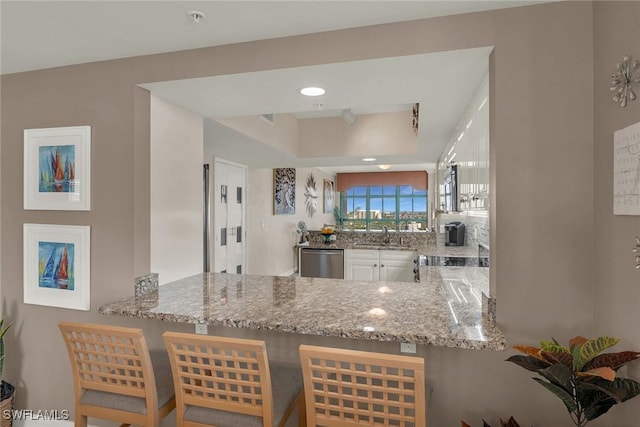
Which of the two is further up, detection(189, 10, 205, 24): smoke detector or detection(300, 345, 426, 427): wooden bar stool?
detection(189, 10, 205, 24): smoke detector

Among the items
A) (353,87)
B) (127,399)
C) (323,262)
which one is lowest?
(127,399)

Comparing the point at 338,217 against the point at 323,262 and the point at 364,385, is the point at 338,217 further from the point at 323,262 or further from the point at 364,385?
the point at 364,385

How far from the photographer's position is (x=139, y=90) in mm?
1949

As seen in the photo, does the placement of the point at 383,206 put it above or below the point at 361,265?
above

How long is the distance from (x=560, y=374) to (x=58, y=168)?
8.52 ft

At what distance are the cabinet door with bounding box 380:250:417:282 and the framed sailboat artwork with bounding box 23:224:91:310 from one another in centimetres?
340

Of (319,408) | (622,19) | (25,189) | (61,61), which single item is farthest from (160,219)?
(622,19)

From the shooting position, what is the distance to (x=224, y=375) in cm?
134

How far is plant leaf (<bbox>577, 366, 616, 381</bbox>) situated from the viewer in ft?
3.22

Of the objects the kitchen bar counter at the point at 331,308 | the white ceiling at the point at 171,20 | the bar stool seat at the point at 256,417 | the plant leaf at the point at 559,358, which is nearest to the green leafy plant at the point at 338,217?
the kitchen bar counter at the point at 331,308

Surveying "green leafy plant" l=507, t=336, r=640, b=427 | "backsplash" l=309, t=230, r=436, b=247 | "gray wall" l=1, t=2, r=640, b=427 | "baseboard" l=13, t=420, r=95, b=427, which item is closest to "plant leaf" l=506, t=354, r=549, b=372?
"green leafy plant" l=507, t=336, r=640, b=427

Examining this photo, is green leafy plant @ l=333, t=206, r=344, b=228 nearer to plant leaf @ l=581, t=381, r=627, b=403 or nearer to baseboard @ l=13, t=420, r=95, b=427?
baseboard @ l=13, t=420, r=95, b=427

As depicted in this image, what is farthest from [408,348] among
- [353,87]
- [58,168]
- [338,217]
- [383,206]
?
[383,206]

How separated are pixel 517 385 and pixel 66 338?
195 centimetres
